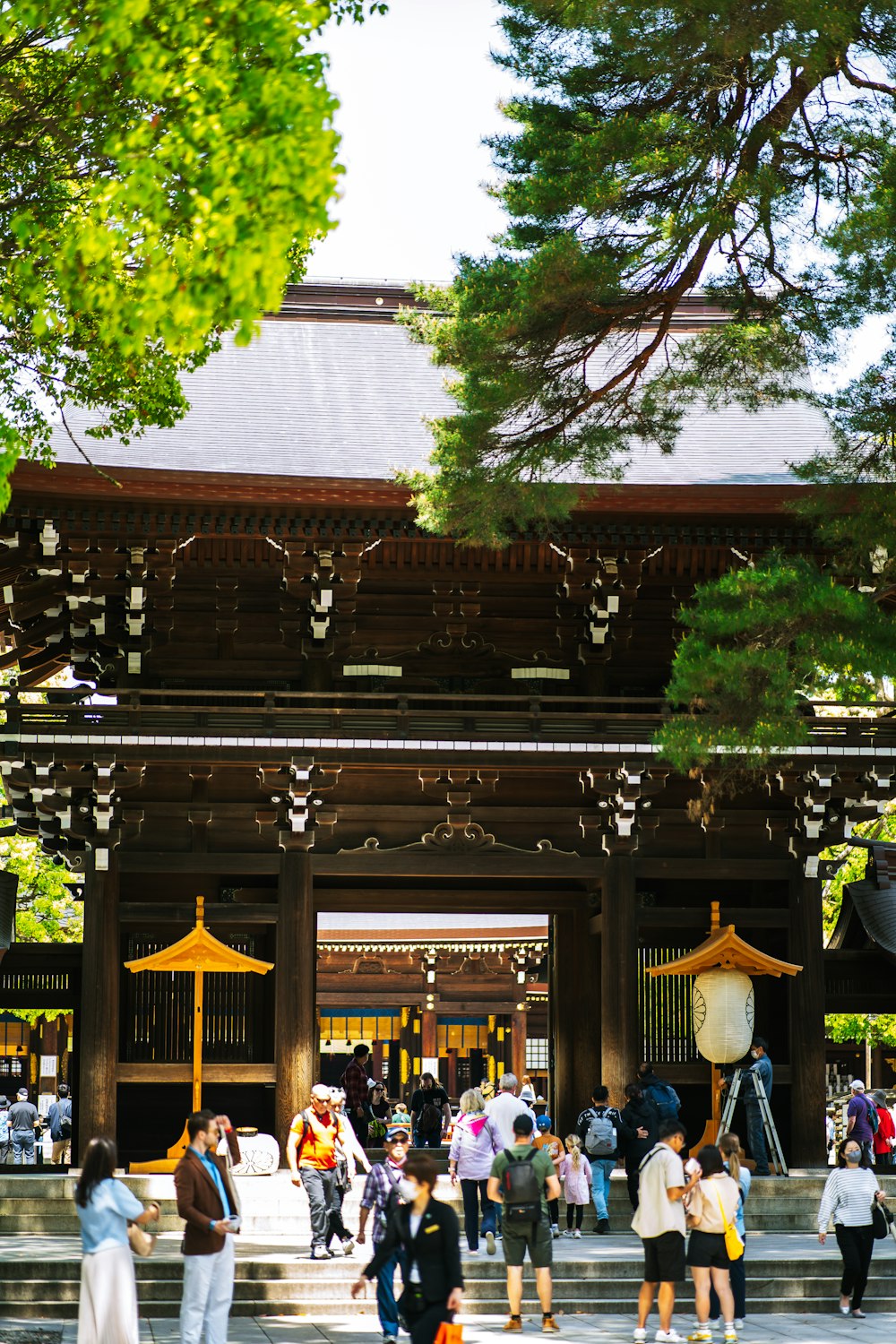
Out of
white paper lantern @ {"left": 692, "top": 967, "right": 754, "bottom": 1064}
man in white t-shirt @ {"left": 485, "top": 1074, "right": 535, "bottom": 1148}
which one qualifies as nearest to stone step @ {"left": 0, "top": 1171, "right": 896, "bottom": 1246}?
white paper lantern @ {"left": 692, "top": 967, "right": 754, "bottom": 1064}

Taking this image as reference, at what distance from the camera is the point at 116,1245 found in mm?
8633

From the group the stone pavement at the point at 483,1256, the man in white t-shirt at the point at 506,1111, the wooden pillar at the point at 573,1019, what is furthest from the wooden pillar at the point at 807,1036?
the man in white t-shirt at the point at 506,1111

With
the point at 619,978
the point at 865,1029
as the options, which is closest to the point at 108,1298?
the point at 619,978

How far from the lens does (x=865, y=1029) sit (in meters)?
31.3

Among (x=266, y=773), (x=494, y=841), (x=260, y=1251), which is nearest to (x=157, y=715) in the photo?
(x=266, y=773)

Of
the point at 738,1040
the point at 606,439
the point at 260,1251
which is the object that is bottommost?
the point at 260,1251

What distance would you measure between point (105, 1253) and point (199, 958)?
840 centimetres

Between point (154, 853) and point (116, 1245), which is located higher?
point (154, 853)

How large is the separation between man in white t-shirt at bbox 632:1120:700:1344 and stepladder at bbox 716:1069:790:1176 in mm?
5698

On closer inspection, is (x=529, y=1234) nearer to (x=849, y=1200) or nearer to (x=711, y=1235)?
(x=711, y=1235)

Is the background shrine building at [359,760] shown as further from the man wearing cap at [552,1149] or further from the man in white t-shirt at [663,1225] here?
the man in white t-shirt at [663,1225]

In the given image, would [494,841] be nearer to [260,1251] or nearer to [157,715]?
[157,715]

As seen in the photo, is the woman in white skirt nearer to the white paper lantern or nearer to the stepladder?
the stepladder

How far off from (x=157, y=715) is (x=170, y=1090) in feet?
14.0
